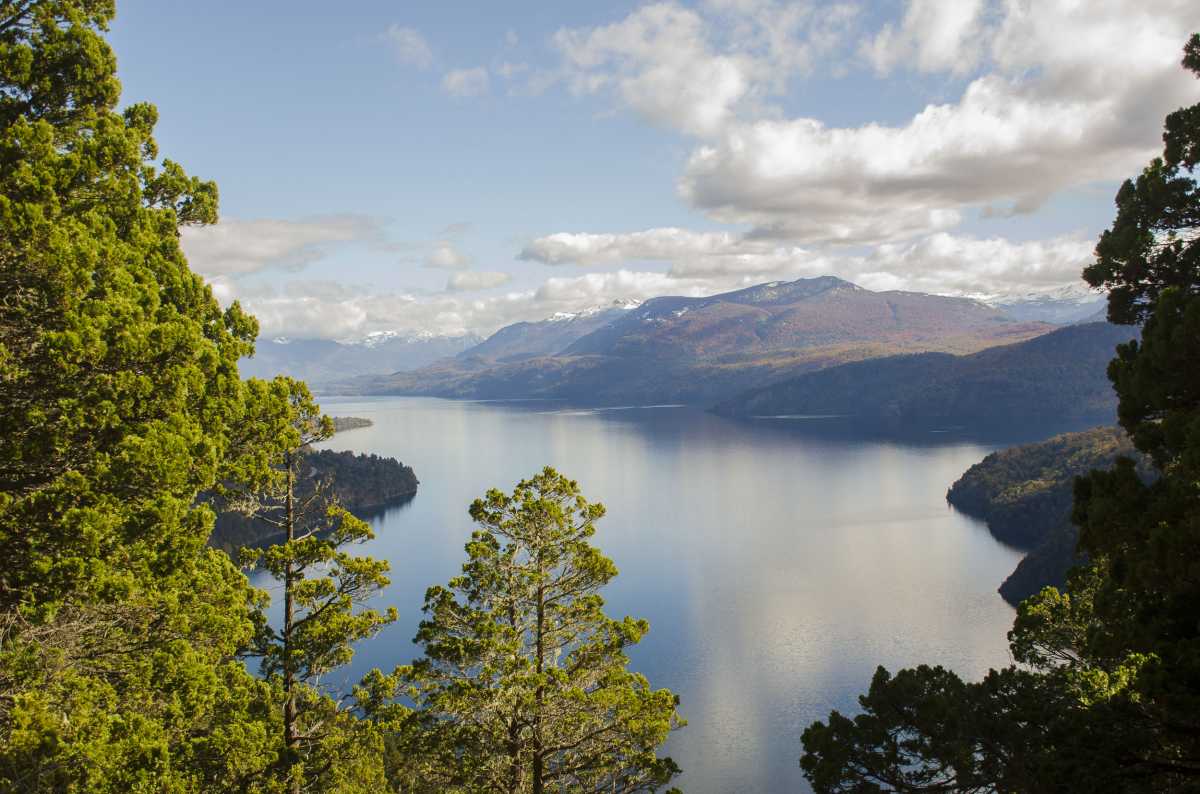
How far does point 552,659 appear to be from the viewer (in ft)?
56.5

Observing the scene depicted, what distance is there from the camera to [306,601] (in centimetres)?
1733

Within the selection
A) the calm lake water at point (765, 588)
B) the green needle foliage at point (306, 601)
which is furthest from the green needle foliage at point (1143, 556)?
the calm lake water at point (765, 588)

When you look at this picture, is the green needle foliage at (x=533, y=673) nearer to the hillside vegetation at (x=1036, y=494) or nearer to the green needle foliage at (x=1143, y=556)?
the green needle foliage at (x=1143, y=556)

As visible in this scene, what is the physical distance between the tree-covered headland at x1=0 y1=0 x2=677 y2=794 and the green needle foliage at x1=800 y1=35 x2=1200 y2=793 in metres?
7.66

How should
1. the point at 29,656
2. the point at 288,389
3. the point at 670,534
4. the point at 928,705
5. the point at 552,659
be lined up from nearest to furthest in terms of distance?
1. the point at 29,656
2. the point at 288,389
3. the point at 552,659
4. the point at 928,705
5. the point at 670,534

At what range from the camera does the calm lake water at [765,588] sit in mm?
51688

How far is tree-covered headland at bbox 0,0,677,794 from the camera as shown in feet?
34.4

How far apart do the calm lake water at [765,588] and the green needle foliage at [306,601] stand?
1276 inches

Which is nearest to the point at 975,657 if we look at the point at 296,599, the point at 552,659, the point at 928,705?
the point at 928,705

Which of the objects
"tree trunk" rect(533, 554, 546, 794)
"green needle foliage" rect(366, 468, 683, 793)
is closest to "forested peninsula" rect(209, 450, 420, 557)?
"green needle foliage" rect(366, 468, 683, 793)

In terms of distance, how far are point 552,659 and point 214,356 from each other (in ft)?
32.8

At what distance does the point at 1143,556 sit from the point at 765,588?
241ft

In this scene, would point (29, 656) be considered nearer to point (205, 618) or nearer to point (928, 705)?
point (205, 618)

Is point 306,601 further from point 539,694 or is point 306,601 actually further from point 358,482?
point 358,482
